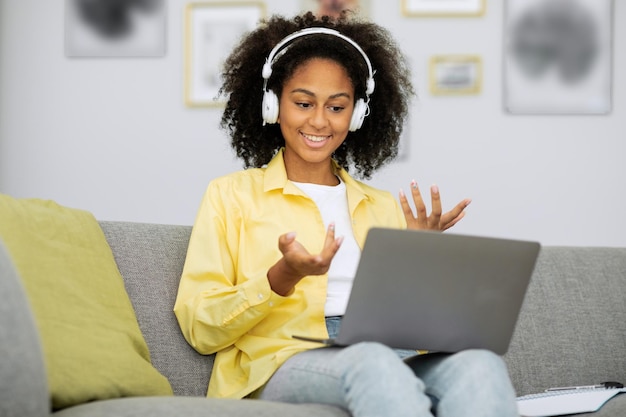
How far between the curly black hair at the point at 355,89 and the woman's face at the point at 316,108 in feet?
0.26

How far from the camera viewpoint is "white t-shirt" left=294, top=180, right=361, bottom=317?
1913mm

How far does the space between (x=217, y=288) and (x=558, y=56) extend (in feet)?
8.12

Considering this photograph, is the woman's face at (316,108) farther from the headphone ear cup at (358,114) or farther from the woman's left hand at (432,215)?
Result: the woman's left hand at (432,215)

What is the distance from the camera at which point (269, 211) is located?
198 cm

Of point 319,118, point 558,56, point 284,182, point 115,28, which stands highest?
point 115,28

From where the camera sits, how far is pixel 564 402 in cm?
181

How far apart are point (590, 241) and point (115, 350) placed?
262 cm

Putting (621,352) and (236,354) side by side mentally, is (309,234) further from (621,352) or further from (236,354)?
(621,352)

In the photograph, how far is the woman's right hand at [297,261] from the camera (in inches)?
63.0

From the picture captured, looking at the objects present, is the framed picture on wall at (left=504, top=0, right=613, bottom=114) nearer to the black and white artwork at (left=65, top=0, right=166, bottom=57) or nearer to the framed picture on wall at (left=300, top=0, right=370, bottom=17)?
the framed picture on wall at (left=300, top=0, right=370, bottom=17)

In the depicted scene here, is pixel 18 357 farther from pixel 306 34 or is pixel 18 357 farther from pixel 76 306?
pixel 306 34

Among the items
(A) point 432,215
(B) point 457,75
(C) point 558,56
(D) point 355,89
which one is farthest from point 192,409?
(C) point 558,56

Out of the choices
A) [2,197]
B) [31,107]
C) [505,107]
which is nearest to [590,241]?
[505,107]

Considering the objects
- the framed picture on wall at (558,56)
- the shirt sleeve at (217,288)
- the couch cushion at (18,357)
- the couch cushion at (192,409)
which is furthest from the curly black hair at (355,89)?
the framed picture on wall at (558,56)
